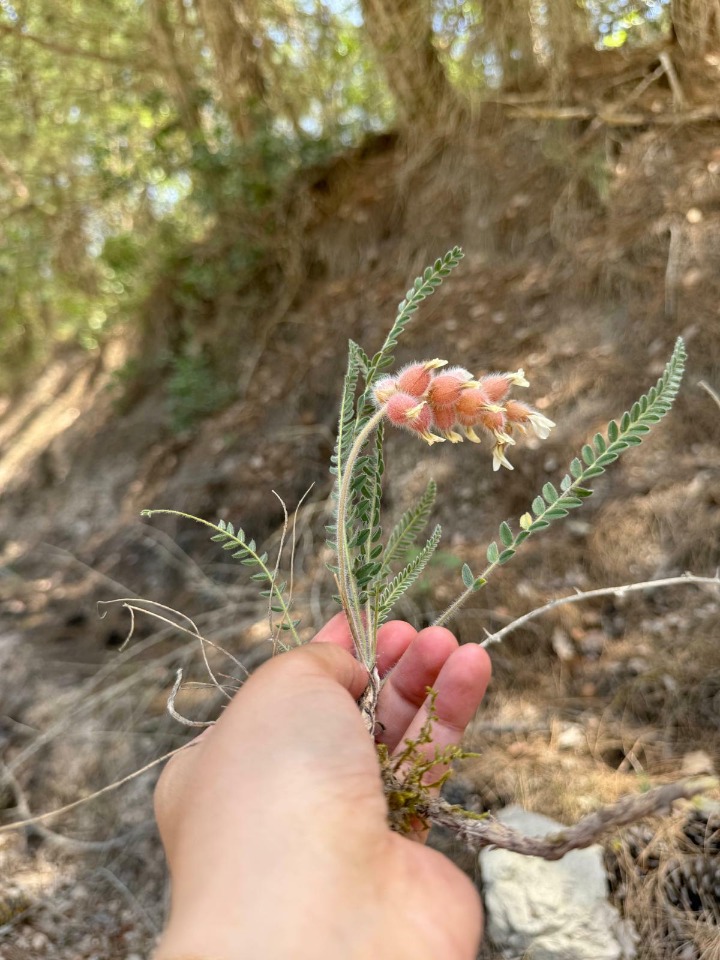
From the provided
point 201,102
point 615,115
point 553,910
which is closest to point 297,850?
point 553,910

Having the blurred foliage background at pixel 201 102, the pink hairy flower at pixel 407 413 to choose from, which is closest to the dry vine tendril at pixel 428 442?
the pink hairy flower at pixel 407 413

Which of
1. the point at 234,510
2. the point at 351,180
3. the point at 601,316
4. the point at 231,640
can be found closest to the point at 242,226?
the point at 351,180

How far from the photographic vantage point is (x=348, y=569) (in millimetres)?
1264

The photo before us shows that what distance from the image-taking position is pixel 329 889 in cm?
87

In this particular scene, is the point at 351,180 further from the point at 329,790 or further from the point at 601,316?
the point at 329,790

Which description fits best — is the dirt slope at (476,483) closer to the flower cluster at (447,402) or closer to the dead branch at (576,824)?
the dead branch at (576,824)

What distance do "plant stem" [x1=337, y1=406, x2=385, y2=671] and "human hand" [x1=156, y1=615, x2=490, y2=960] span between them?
0.56 ft

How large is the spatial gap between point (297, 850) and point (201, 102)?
5.98 meters

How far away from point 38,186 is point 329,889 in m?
7.61

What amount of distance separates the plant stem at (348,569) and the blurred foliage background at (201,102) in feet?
12.1

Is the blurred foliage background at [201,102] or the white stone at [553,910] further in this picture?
the blurred foliage background at [201,102]

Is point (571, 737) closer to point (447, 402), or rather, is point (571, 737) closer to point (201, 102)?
point (447, 402)

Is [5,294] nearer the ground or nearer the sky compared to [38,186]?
nearer the ground

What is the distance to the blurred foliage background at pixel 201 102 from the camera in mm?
3994
